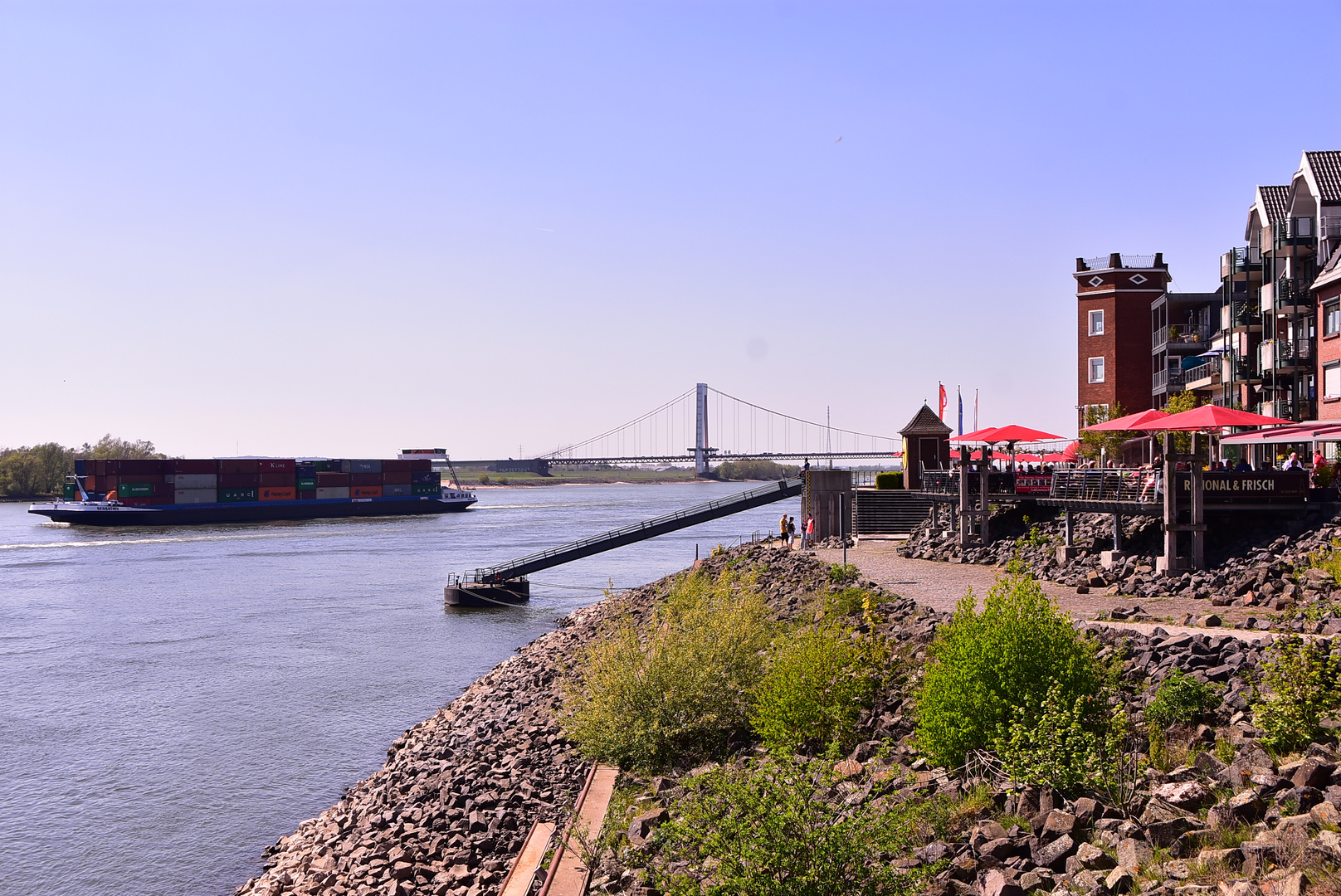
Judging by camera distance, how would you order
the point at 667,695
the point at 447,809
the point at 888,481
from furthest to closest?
the point at 888,481 < the point at 667,695 < the point at 447,809

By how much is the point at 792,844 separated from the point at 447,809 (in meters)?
8.30

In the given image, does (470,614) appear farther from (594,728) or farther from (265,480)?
(265,480)

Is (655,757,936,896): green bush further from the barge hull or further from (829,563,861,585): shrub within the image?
the barge hull

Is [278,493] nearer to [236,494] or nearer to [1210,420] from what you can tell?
[236,494]

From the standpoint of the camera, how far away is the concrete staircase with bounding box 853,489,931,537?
38562 millimetres

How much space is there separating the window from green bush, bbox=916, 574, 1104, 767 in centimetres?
4023

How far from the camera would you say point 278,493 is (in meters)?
111

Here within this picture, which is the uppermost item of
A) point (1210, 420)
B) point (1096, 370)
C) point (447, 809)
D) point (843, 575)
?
point (1096, 370)

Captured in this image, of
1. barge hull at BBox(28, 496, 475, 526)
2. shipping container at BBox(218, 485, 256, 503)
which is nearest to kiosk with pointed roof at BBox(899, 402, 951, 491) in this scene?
barge hull at BBox(28, 496, 475, 526)

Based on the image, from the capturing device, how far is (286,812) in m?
18.9

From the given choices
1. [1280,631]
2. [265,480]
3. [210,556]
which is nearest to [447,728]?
[1280,631]

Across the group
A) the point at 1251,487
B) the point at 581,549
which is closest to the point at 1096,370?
the point at 581,549

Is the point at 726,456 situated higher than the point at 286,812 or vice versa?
the point at 726,456

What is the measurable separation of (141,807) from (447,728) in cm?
583
